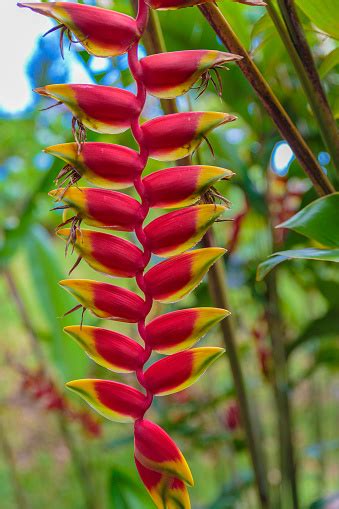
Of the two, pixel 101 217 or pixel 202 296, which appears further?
pixel 202 296

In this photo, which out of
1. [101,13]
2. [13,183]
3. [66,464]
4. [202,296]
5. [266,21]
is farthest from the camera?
[66,464]

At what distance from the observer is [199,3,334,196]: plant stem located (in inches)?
11.6

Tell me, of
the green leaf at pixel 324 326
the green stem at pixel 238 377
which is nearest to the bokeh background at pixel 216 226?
the green leaf at pixel 324 326

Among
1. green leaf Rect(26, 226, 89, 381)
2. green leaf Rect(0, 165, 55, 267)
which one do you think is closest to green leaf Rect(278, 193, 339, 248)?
green leaf Rect(0, 165, 55, 267)

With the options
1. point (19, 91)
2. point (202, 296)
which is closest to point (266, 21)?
point (202, 296)

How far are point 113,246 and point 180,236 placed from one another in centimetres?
3

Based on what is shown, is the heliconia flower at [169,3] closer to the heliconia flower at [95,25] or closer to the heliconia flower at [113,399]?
the heliconia flower at [95,25]

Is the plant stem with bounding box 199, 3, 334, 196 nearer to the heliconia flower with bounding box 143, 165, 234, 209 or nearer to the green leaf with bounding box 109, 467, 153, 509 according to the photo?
the heliconia flower with bounding box 143, 165, 234, 209

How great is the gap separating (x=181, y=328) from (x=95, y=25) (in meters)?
0.11

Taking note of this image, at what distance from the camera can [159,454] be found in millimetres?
236

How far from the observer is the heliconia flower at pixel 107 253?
245 millimetres

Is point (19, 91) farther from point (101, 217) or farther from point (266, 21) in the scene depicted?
point (101, 217)

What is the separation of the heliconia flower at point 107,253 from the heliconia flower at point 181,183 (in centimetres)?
2

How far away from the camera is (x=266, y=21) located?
0.39m
